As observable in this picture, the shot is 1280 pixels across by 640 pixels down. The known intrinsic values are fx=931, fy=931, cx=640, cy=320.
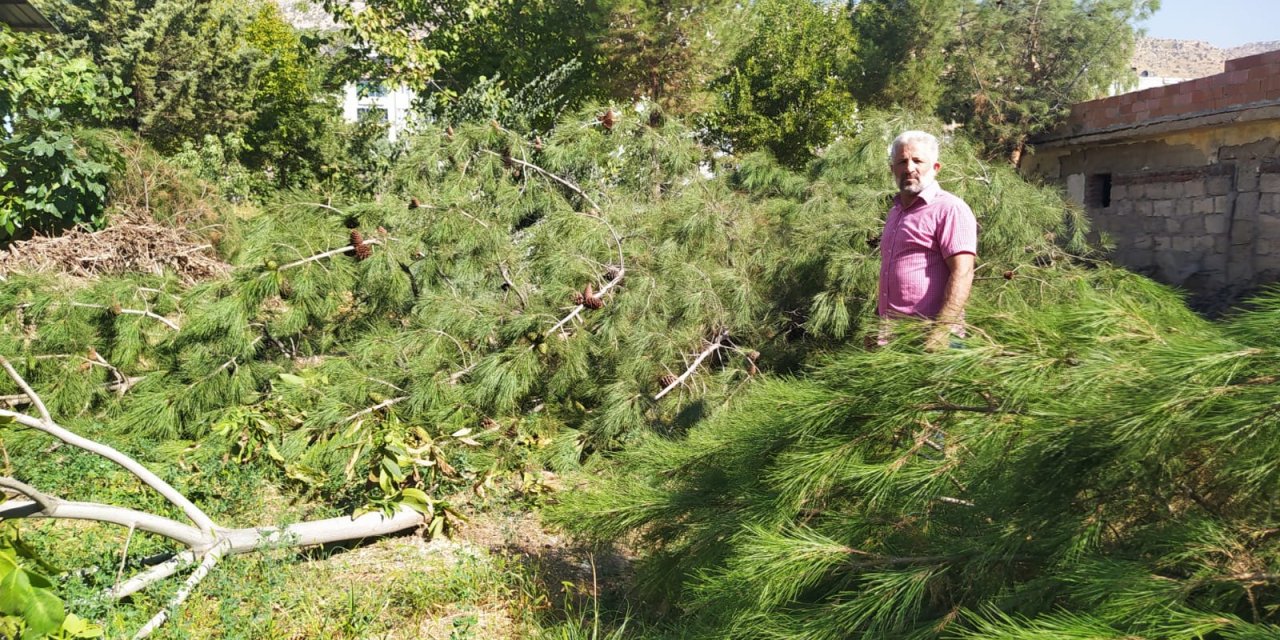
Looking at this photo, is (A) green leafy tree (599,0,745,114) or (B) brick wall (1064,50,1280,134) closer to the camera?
(B) brick wall (1064,50,1280,134)

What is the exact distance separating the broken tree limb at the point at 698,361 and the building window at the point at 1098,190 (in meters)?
6.28

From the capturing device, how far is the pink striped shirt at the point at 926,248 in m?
2.85

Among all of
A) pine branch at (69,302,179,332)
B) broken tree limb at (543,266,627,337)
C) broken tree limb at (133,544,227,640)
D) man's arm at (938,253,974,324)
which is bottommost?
broken tree limb at (133,544,227,640)

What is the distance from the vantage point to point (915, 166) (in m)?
2.96

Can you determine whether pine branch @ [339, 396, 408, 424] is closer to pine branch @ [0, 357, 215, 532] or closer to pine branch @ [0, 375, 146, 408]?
pine branch @ [0, 357, 215, 532]

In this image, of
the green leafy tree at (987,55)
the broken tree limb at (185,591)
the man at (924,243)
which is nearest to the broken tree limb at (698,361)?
the man at (924,243)

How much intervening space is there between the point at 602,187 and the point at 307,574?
2.98 m

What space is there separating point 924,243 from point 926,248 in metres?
0.02

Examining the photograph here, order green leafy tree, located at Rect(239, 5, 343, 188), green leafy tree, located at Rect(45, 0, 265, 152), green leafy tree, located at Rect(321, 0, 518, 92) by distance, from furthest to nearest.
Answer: green leafy tree, located at Rect(45, 0, 265, 152) < green leafy tree, located at Rect(239, 5, 343, 188) < green leafy tree, located at Rect(321, 0, 518, 92)

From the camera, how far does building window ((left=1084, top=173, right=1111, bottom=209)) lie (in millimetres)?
9109

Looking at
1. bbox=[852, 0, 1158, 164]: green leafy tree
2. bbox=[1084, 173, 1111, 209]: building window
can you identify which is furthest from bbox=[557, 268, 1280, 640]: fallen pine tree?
bbox=[852, 0, 1158, 164]: green leafy tree

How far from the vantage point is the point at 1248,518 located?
144 centimetres

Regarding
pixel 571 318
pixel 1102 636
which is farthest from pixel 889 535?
pixel 571 318

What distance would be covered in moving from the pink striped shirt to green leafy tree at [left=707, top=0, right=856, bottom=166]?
7.87 m
